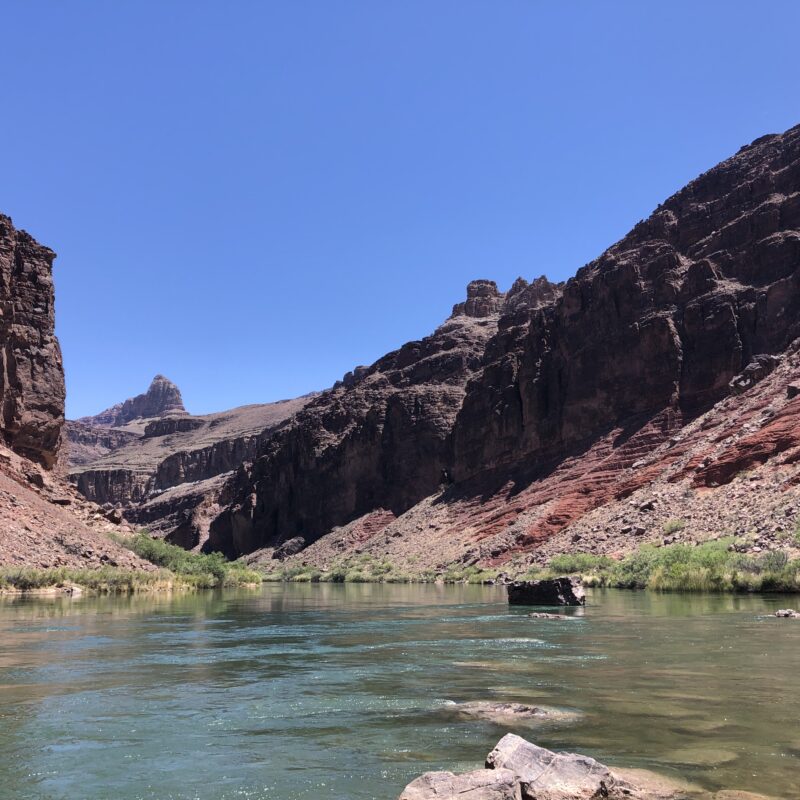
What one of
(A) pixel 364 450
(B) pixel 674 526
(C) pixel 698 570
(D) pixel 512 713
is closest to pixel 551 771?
(D) pixel 512 713

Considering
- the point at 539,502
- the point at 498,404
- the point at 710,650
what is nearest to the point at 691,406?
the point at 539,502

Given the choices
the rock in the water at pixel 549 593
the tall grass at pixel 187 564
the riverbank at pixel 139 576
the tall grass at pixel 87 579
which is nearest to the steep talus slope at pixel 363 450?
the tall grass at pixel 187 564

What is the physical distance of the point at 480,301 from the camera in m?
172

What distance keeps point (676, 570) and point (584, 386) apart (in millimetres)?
51075

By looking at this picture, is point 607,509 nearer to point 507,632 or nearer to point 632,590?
point 632,590

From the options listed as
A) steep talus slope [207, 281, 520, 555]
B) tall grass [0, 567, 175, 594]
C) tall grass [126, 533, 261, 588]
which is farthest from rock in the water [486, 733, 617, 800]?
steep talus slope [207, 281, 520, 555]

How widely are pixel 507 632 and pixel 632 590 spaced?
21156mm

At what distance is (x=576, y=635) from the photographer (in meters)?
20.9

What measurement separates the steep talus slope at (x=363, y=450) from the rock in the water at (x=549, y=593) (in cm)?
7471

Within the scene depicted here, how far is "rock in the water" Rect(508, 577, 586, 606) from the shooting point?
32.5 m

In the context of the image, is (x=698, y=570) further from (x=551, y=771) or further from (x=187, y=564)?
(x=187, y=564)

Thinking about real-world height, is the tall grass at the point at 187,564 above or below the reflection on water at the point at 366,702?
above

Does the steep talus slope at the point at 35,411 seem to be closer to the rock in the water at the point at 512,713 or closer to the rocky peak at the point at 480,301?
the rock in the water at the point at 512,713

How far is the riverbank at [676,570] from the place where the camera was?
3322 cm
